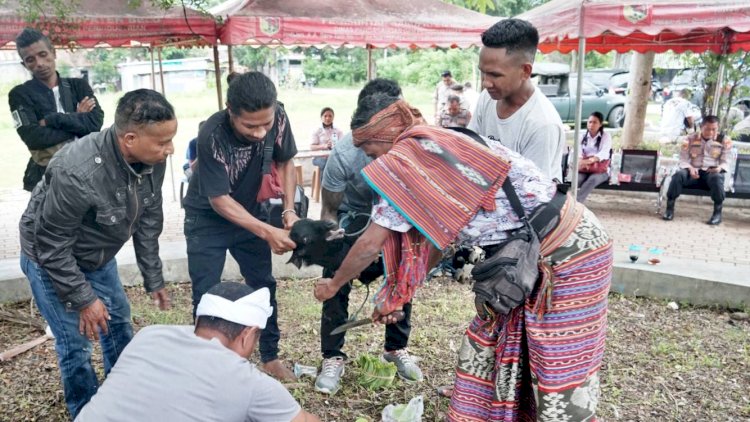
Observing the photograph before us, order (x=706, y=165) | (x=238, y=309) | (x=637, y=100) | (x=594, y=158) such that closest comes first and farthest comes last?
1. (x=238, y=309)
2. (x=706, y=165)
3. (x=594, y=158)
4. (x=637, y=100)

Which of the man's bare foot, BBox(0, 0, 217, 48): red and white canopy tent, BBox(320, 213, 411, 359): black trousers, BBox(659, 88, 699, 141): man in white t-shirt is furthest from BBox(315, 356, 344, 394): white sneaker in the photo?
BBox(659, 88, 699, 141): man in white t-shirt

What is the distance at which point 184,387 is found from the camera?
5.50ft

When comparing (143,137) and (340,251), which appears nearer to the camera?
(143,137)

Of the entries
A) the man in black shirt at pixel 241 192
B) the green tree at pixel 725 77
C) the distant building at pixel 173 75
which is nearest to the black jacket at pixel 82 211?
the man in black shirt at pixel 241 192

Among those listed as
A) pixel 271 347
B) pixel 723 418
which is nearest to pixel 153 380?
pixel 271 347

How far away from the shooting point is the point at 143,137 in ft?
7.92

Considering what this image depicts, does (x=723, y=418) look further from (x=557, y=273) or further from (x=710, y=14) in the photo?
(x=710, y=14)

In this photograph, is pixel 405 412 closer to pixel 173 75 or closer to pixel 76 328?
pixel 76 328

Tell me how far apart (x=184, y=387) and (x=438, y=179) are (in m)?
1.00

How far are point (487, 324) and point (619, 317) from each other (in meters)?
2.46

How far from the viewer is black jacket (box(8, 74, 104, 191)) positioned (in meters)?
4.25

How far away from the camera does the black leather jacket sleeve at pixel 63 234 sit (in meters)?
2.37

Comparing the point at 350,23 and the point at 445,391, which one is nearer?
the point at 445,391

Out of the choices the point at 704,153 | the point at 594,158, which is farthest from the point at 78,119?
the point at 704,153
